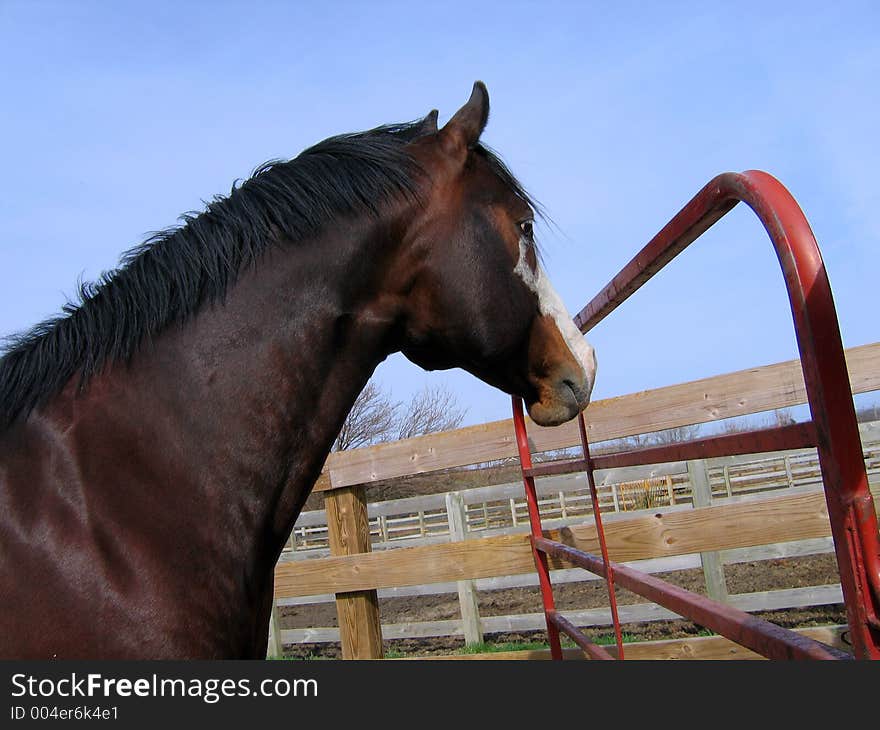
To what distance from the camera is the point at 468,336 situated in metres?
1.95

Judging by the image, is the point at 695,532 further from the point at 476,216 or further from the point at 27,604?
the point at 27,604

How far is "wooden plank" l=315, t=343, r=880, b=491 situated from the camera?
266 cm

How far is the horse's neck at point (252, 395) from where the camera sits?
5.48ft

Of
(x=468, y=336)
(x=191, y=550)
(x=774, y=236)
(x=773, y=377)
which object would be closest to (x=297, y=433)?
(x=191, y=550)

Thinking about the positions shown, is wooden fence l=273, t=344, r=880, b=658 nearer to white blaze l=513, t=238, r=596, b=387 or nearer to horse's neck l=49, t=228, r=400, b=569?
white blaze l=513, t=238, r=596, b=387

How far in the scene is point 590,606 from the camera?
23.4ft

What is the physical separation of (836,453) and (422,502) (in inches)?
271

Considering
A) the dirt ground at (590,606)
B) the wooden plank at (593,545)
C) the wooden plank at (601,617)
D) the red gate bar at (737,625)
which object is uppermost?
the red gate bar at (737,625)

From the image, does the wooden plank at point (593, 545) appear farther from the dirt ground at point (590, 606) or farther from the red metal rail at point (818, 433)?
the dirt ground at point (590, 606)

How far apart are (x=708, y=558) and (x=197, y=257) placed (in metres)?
4.60

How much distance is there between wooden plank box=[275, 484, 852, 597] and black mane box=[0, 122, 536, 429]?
1697mm

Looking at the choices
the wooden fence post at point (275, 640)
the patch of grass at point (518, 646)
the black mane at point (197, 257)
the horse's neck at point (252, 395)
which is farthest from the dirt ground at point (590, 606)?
the black mane at point (197, 257)

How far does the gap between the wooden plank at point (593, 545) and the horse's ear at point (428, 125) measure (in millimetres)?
1673

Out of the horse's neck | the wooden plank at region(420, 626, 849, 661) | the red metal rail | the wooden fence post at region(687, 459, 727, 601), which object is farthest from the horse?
the wooden fence post at region(687, 459, 727, 601)
